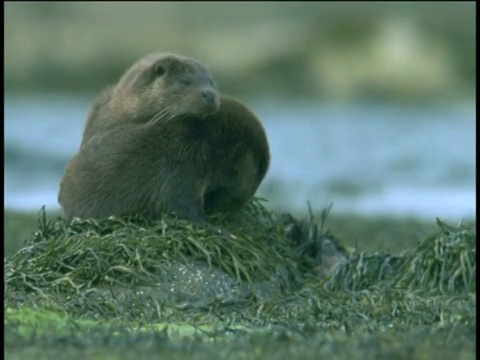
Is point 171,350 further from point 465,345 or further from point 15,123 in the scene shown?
point 15,123

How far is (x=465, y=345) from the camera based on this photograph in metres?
9.97

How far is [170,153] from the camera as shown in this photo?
13.1 metres

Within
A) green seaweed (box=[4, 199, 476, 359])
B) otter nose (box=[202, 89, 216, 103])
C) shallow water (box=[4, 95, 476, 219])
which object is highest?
shallow water (box=[4, 95, 476, 219])

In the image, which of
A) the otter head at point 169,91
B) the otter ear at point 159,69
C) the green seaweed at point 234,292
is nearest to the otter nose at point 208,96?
the otter head at point 169,91

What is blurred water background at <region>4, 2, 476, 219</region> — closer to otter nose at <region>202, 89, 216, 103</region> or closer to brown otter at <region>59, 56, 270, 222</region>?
brown otter at <region>59, 56, 270, 222</region>

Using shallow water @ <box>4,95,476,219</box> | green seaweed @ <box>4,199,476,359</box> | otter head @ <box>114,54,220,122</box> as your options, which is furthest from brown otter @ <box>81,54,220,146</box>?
shallow water @ <box>4,95,476,219</box>

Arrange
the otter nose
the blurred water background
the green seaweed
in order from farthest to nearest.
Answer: the blurred water background < the otter nose < the green seaweed

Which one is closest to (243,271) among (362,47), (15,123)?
(15,123)

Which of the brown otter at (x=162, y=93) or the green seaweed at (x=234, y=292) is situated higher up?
the brown otter at (x=162, y=93)

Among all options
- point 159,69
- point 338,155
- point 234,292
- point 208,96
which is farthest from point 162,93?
point 338,155

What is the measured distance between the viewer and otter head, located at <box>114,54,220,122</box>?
13109mm

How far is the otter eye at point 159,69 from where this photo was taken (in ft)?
43.9

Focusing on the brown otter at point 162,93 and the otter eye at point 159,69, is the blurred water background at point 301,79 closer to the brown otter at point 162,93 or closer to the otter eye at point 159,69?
the brown otter at point 162,93

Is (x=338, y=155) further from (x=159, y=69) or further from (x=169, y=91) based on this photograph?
(x=169, y=91)
